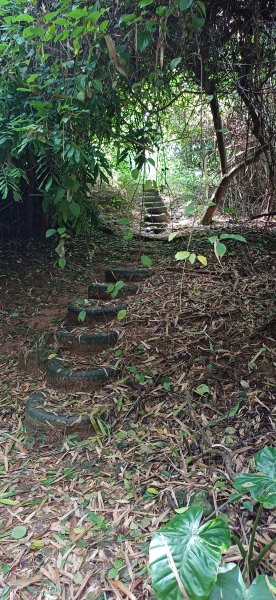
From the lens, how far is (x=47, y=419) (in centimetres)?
207

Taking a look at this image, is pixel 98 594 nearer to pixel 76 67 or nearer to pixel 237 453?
pixel 237 453

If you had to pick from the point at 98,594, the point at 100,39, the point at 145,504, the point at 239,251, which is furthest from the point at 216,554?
the point at 239,251

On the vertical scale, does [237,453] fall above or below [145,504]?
above

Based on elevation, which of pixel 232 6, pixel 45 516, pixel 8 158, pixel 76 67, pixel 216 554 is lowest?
pixel 45 516

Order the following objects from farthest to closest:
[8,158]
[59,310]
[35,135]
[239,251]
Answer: [239,251]
[59,310]
[8,158]
[35,135]

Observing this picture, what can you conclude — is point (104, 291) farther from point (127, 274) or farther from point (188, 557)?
point (188, 557)

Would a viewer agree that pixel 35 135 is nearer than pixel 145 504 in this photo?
No

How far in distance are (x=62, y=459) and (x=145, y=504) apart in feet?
1.55

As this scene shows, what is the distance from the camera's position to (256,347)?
2.24 meters

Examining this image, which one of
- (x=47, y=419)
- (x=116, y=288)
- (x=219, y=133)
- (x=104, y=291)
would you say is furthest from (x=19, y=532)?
(x=219, y=133)

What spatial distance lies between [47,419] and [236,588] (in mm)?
1240

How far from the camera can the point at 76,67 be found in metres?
1.89

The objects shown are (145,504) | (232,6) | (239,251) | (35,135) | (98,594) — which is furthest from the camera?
(239,251)

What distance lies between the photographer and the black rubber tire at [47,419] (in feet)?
6.71
